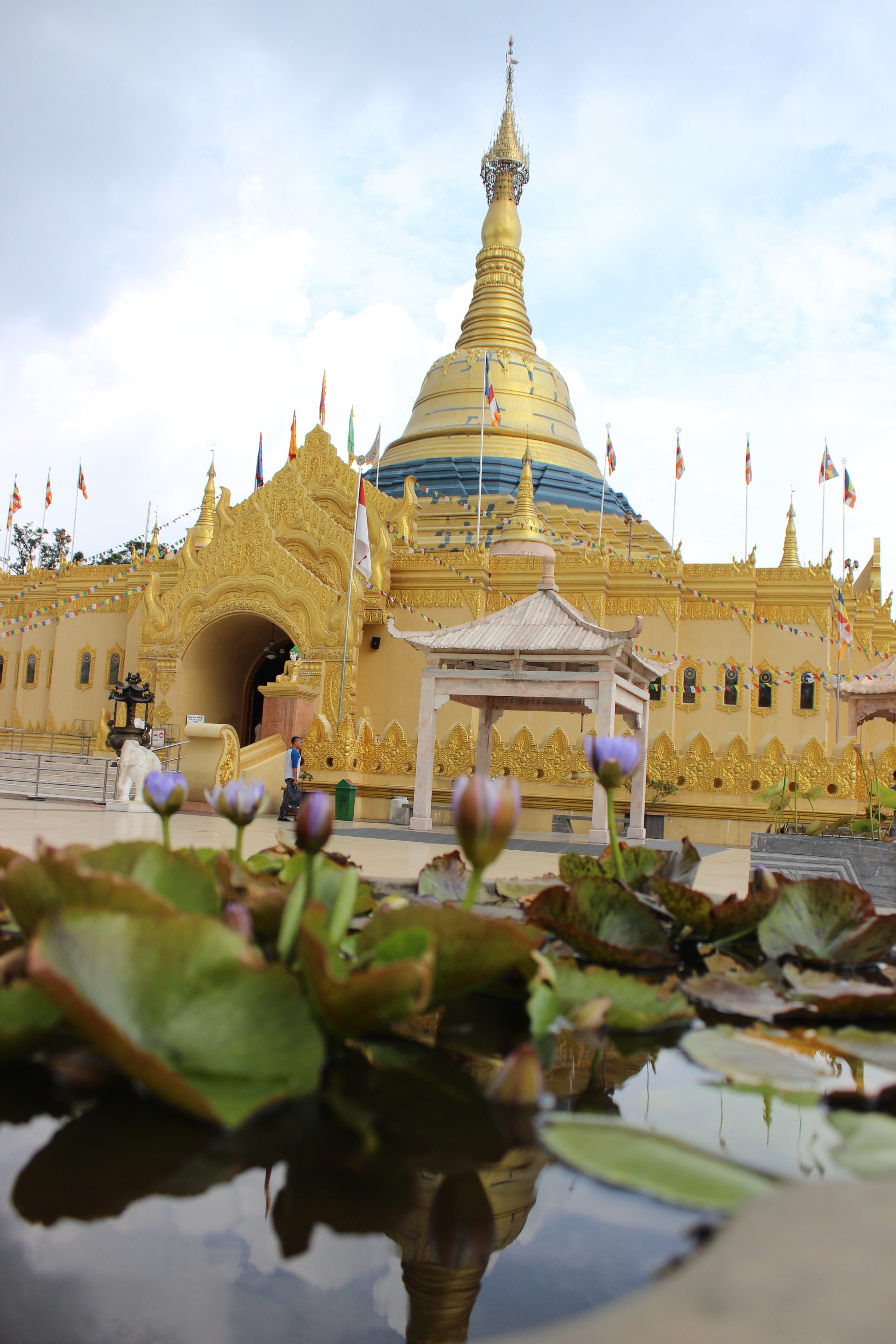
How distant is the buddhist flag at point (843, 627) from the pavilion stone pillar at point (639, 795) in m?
5.96

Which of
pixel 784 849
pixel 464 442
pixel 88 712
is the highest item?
pixel 464 442

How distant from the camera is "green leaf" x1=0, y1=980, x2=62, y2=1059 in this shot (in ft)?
3.79

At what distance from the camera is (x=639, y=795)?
13570 millimetres

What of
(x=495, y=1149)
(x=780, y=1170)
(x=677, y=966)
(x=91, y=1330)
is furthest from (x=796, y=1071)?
(x=91, y=1330)

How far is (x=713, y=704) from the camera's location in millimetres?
20734

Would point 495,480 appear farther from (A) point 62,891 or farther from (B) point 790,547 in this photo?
(A) point 62,891

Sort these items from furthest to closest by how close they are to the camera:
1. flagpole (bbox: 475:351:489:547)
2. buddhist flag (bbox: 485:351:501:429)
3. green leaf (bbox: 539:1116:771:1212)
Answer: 1. buddhist flag (bbox: 485:351:501:429)
2. flagpole (bbox: 475:351:489:547)
3. green leaf (bbox: 539:1116:771:1212)

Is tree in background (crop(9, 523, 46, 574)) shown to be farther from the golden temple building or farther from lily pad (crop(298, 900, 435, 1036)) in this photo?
lily pad (crop(298, 900, 435, 1036))

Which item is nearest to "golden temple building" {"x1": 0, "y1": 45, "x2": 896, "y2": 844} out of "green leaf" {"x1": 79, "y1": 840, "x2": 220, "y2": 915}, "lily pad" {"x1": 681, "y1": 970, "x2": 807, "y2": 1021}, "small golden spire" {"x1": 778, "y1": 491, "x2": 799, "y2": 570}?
"small golden spire" {"x1": 778, "y1": 491, "x2": 799, "y2": 570}

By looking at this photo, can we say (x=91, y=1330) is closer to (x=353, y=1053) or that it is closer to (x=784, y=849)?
(x=353, y=1053)

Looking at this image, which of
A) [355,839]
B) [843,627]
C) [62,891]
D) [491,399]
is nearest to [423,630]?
[491,399]

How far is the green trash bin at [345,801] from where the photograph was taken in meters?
15.5

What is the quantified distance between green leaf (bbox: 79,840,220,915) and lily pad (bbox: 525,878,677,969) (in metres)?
0.68

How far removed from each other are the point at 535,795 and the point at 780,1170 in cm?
1481
